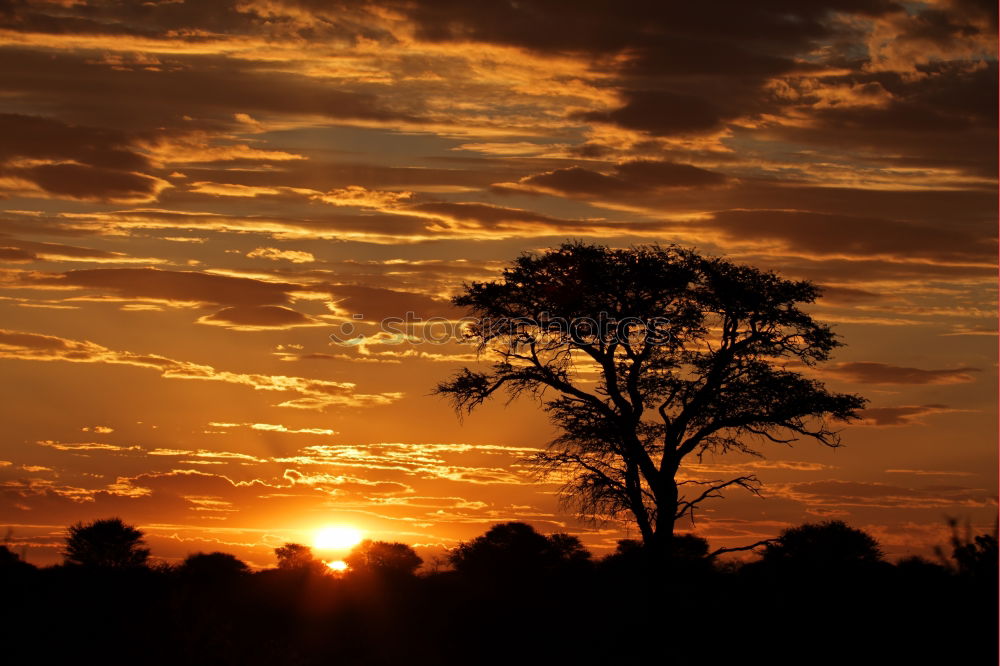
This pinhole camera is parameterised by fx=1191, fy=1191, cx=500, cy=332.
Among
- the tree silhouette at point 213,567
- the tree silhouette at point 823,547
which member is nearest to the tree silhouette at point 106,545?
the tree silhouette at point 213,567

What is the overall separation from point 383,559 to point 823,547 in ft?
55.5

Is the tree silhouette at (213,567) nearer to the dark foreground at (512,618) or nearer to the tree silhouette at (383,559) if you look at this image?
the dark foreground at (512,618)

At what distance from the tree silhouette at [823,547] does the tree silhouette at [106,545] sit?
22.9 m

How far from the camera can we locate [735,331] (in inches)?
1571

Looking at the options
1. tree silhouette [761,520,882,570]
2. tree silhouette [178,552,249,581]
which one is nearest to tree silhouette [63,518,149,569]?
tree silhouette [178,552,249,581]

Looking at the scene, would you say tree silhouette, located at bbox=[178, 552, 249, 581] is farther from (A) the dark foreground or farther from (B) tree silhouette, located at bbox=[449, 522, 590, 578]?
(B) tree silhouette, located at bbox=[449, 522, 590, 578]

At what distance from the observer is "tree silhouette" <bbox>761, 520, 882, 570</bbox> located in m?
41.5

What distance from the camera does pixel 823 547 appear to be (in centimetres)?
4316

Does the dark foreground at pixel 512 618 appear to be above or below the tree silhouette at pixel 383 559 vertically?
below

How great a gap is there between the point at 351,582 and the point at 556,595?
6.98 meters

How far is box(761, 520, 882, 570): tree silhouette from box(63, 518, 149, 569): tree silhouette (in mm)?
22878

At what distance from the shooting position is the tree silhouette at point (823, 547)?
41.5 m

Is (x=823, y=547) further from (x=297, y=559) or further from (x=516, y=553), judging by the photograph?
(x=297, y=559)

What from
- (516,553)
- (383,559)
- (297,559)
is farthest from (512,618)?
(297,559)
